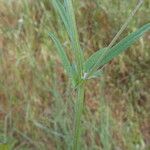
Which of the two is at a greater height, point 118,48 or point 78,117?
point 118,48

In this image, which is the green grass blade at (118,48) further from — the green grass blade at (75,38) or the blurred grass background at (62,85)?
the blurred grass background at (62,85)

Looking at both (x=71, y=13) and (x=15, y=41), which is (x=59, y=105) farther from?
(x=71, y=13)

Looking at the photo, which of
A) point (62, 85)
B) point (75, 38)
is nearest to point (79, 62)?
point (75, 38)

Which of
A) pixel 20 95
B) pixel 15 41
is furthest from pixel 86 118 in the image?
pixel 15 41

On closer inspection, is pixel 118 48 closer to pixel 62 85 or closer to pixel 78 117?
pixel 78 117

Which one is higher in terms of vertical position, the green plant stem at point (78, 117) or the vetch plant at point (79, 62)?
the vetch plant at point (79, 62)

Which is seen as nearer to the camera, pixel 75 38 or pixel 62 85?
pixel 75 38

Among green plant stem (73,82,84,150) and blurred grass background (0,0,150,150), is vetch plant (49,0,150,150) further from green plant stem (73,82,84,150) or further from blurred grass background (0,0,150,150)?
blurred grass background (0,0,150,150)

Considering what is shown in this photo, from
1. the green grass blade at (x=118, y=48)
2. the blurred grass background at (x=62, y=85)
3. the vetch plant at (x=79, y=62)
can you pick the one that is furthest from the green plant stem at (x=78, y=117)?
the blurred grass background at (x=62, y=85)
